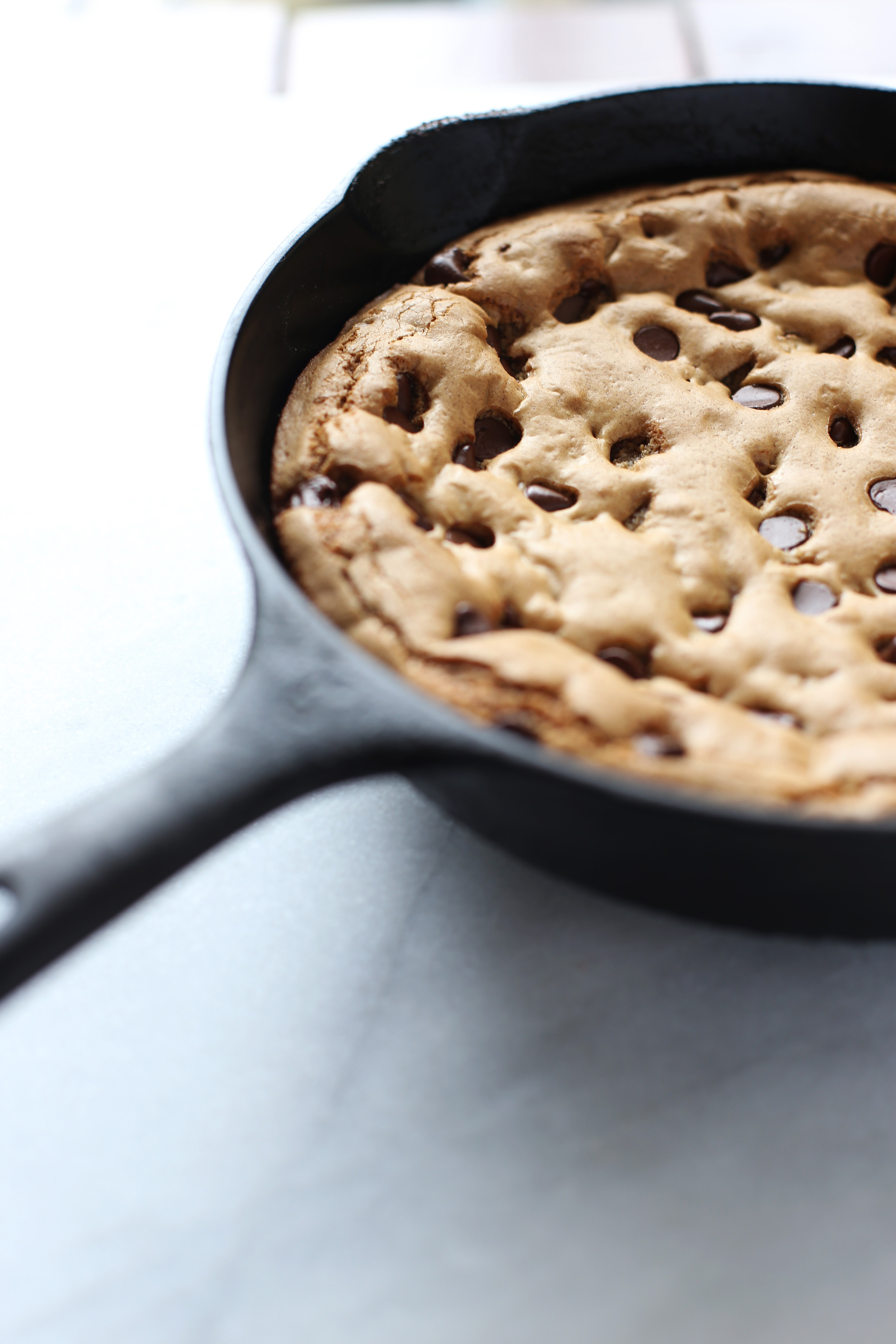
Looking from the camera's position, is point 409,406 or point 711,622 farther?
point 409,406

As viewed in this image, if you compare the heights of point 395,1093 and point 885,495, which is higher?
point 885,495

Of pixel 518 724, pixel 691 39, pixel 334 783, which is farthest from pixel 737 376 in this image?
pixel 691 39

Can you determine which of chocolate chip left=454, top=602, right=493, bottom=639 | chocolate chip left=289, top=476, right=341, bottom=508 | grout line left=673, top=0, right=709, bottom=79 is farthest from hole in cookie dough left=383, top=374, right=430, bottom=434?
grout line left=673, top=0, right=709, bottom=79

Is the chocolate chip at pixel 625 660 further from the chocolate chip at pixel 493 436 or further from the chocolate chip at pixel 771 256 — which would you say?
the chocolate chip at pixel 771 256

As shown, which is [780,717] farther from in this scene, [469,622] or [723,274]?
[723,274]

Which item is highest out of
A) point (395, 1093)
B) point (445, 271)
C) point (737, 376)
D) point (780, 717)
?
point (445, 271)

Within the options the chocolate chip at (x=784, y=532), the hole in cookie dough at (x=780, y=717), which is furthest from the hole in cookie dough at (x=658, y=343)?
the hole in cookie dough at (x=780, y=717)

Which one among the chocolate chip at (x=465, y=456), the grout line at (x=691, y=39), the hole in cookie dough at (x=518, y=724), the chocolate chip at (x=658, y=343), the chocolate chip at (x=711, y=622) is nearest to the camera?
the hole in cookie dough at (x=518, y=724)

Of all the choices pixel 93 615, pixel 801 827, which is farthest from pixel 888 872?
pixel 93 615
